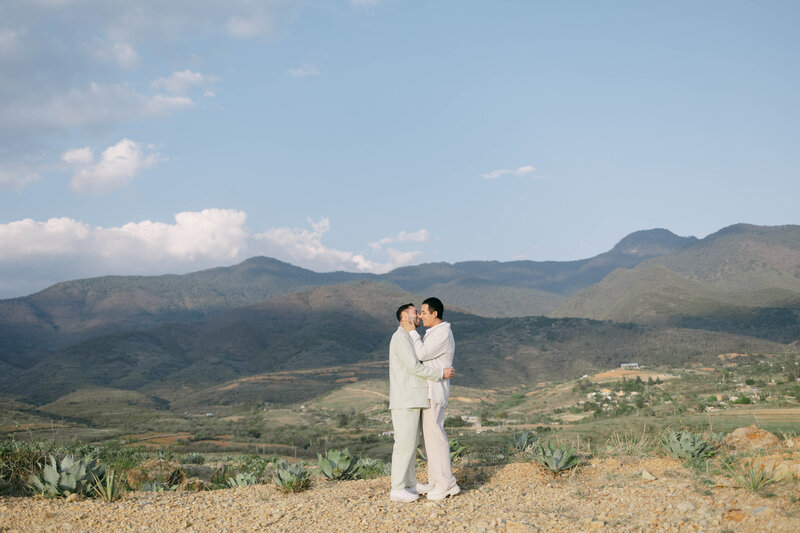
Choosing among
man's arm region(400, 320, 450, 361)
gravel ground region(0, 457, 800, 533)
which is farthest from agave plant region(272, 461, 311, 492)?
man's arm region(400, 320, 450, 361)

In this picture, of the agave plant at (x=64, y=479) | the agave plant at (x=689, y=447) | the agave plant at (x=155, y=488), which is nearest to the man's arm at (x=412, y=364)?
the agave plant at (x=155, y=488)

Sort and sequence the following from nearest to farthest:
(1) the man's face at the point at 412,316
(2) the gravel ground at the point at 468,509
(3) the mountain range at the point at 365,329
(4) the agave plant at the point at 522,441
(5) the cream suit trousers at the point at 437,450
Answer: (2) the gravel ground at the point at 468,509
(5) the cream suit trousers at the point at 437,450
(1) the man's face at the point at 412,316
(4) the agave plant at the point at 522,441
(3) the mountain range at the point at 365,329

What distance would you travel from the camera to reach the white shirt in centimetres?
666

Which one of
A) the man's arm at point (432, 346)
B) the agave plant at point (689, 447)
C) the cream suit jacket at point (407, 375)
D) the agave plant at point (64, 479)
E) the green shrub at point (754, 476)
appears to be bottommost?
the agave plant at point (689, 447)

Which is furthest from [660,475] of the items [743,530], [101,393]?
[101,393]

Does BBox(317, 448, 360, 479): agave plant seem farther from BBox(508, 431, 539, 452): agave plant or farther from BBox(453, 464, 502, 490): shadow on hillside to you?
BBox(508, 431, 539, 452): agave plant

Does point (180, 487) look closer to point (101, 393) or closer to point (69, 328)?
point (101, 393)

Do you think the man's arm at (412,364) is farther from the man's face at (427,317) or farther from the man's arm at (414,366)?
the man's face at (427,317)

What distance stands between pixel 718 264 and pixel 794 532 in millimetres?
151104

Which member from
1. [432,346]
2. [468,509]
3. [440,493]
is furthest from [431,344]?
[468,509]

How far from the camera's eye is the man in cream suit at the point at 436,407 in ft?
21.7

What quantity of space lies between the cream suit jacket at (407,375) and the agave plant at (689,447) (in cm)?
405

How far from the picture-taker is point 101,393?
6200 cm

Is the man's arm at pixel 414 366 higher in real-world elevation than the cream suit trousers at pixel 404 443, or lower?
higher
